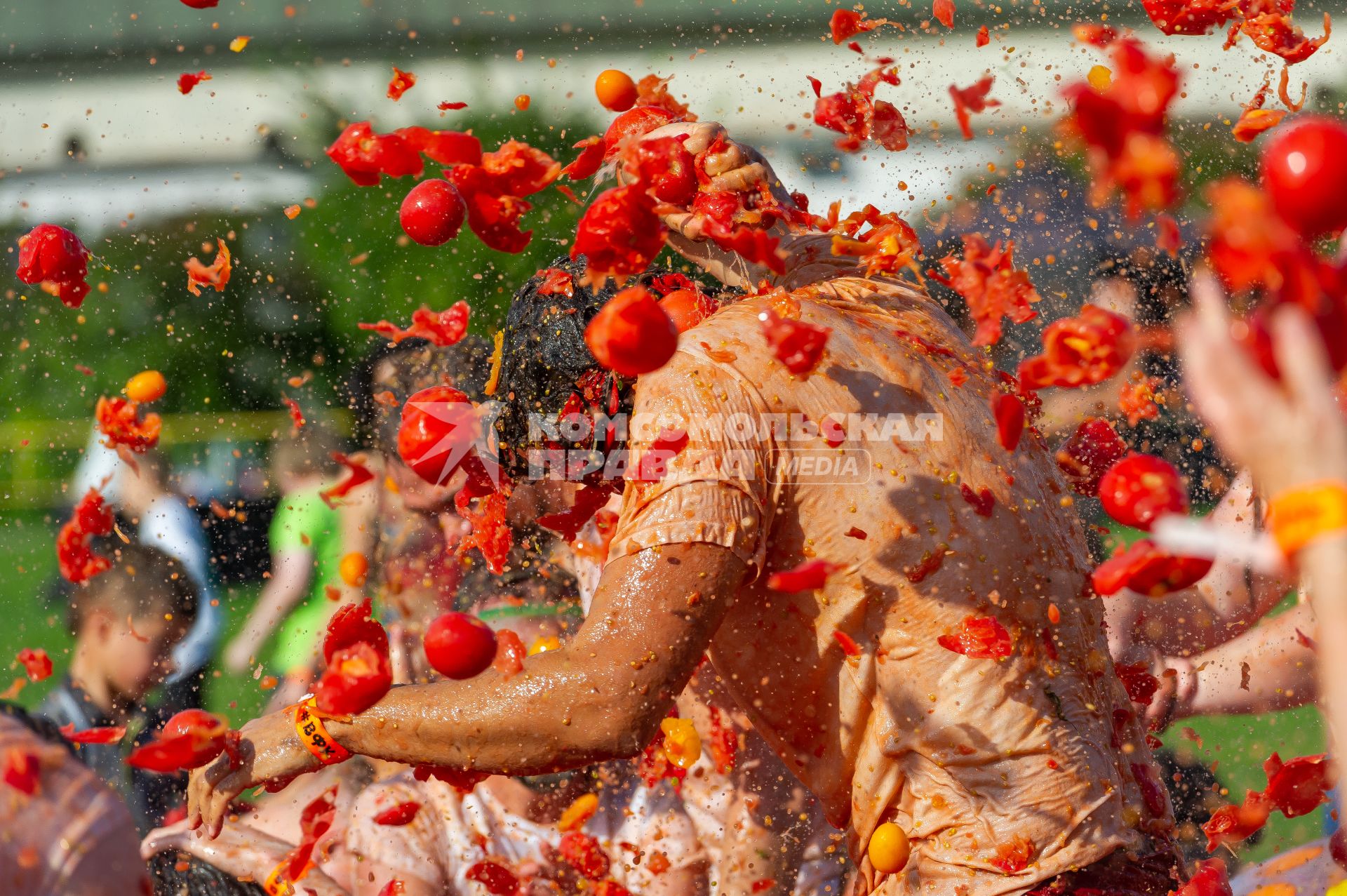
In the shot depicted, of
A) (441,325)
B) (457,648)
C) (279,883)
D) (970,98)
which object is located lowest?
(279,883)

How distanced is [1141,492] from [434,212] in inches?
57.5

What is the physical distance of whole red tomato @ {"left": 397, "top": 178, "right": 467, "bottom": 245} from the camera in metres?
2.66

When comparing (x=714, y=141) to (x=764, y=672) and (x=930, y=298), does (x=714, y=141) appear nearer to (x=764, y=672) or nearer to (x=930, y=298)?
(x=930, y=298)

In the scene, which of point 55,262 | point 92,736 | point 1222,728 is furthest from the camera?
point 1222,728

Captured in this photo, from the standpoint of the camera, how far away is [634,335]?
6.53 ft

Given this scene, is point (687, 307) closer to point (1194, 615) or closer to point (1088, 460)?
point (1088, 460)

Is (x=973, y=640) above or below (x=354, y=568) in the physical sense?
above

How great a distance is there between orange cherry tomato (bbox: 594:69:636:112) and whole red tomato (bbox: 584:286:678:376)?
994 mm

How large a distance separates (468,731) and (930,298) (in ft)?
3.71

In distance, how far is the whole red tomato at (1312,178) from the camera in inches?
54.6

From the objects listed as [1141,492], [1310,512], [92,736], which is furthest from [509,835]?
[1310,512]

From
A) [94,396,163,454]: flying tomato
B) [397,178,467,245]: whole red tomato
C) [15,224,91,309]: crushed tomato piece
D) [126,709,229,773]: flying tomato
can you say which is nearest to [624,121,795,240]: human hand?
[397,178,467,245]: whole red tomato

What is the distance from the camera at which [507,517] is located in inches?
130

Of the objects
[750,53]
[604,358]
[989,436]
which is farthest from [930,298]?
[750,53]
